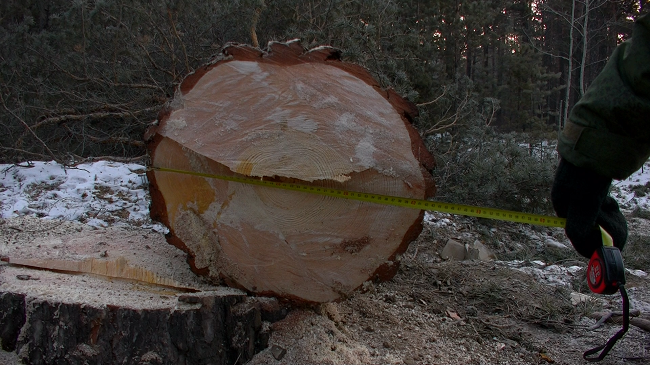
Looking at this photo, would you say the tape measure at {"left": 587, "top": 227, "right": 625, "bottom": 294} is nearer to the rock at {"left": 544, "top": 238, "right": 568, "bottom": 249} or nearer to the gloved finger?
the gloved finger

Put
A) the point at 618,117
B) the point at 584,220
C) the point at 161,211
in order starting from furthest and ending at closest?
the point at 161,211 < the point at 584,220 < the point at 618,117

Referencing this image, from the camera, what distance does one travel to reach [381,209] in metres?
1.92

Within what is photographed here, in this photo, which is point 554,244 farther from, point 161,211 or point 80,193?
point 80,193

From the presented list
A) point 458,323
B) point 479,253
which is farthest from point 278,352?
point 479,253

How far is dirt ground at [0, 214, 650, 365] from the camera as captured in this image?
75.5 inches

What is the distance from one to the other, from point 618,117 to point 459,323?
124cm

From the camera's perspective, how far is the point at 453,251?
3598 millimetres

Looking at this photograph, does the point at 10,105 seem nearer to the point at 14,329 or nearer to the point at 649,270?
the point at 14,329

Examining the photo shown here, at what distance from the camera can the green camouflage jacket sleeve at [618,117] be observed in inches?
52.4

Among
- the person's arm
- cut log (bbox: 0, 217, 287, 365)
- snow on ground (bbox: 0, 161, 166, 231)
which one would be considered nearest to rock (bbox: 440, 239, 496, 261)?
cut log (bbox: 0, 217, 287, 365)

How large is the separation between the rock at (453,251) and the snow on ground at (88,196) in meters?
0.40

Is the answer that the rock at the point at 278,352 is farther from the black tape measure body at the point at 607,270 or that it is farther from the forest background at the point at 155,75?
the forest background at the point at 155,75

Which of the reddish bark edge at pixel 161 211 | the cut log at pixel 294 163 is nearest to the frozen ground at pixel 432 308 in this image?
the cut log at pixel 294 163

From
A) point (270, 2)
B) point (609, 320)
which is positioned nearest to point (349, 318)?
point (609, 320)
